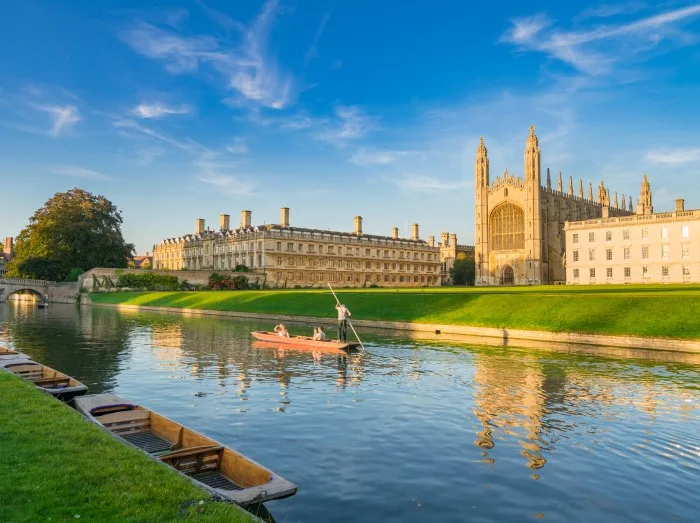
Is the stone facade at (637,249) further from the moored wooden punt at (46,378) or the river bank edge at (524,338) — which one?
the moored wooden punt at (46,378)

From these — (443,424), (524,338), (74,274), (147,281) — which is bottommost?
(443,424)

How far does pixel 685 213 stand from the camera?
74.1m

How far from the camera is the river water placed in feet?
28.1

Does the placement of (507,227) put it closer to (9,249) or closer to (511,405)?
(511,405)

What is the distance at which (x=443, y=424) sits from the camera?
12.9 m

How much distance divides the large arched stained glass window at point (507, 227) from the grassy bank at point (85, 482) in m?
103

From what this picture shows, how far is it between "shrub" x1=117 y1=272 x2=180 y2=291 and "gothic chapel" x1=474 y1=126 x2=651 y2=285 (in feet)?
189

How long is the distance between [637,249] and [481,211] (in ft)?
118

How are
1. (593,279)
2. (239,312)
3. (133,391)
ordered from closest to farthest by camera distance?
(133,391) → (239,312) → (593,279)

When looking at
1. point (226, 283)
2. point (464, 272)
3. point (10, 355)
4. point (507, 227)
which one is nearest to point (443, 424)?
point (10, 355)

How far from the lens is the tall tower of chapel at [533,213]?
100500 millimetres

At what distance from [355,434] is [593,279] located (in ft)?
263

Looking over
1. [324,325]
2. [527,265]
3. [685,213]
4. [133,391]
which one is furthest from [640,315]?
[527,265]

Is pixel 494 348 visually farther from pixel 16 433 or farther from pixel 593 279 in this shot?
pixel 593 279
